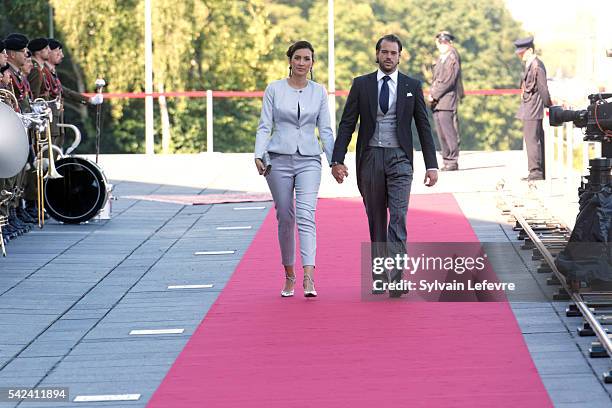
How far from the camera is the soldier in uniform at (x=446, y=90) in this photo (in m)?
22.7

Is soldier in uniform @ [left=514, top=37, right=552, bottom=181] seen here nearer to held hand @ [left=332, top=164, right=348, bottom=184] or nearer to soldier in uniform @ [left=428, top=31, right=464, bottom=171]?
soldier in uniform @ [left=428, top=31, right=464, bottom=171]

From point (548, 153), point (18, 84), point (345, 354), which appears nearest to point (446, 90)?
point (548, 153)

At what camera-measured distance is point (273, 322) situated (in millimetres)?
10875

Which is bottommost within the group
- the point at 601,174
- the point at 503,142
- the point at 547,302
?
the point at 503,142

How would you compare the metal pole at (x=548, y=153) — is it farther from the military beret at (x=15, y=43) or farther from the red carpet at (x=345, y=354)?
the red carpet at (x=345, y=354)

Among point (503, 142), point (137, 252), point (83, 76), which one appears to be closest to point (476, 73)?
point (503, 142)

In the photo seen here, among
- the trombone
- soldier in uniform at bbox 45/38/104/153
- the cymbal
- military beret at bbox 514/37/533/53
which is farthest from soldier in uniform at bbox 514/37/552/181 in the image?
the cymbal

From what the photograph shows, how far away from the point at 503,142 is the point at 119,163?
6101cm

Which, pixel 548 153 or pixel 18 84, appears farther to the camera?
pixel 548 153

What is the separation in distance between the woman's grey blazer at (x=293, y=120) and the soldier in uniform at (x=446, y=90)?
11109mm

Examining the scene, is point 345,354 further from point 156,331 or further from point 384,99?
point 384,99

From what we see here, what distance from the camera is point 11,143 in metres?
13.6

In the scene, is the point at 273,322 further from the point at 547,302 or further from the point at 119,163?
the point at 119,163

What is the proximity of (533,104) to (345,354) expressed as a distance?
38.1 feet
